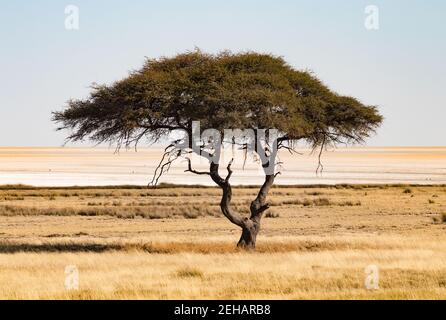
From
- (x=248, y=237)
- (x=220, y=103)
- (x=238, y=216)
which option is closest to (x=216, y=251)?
(x=248, y=237)

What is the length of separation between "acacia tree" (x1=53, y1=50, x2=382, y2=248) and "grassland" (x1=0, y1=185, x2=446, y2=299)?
3.58m

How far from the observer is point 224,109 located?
27922 millimetres

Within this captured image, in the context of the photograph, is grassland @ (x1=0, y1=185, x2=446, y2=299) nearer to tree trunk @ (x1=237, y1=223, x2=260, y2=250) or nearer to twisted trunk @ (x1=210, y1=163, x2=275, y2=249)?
tree trunk @ (x1=237, y1=223, x2=260, y2=250)

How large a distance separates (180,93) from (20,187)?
6609 centimetres

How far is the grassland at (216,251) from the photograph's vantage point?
19.5 m

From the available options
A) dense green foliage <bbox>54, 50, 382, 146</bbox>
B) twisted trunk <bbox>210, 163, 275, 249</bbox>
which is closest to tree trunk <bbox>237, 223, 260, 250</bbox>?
twisted trunk <bbox>210, 163, 275, 249</bbox>

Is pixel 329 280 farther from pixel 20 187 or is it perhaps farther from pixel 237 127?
pixel 20 187

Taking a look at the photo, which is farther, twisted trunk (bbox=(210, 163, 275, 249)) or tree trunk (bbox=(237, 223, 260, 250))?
tree trunk (bbox=(237, 223, 260, 250))

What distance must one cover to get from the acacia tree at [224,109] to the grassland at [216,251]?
358cm

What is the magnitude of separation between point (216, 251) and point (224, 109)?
5.05 m

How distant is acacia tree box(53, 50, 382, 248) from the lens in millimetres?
28266

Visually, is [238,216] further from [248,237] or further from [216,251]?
[216,251]
